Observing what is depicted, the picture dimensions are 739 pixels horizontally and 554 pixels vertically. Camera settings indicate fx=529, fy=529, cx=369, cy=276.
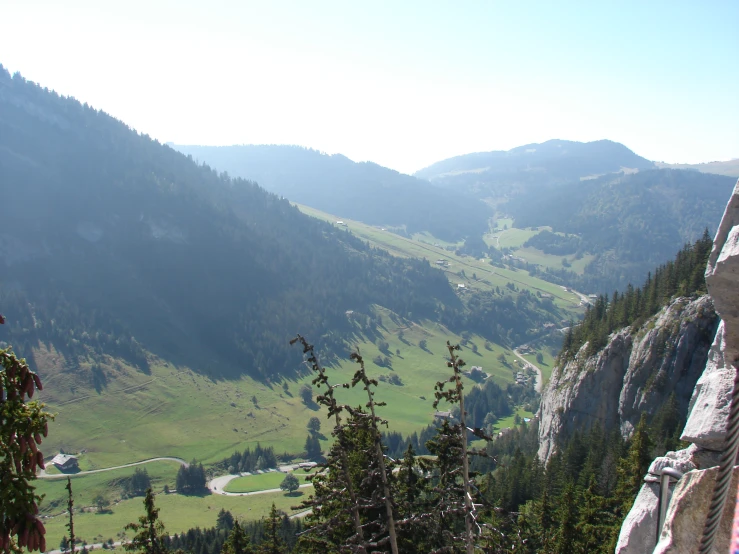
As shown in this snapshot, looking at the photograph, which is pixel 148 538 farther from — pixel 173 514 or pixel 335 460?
pixel 173 514

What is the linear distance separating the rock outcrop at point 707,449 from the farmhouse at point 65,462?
671 ft

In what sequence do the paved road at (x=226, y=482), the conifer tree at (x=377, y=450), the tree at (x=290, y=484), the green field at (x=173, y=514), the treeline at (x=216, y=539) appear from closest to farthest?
the conifer tree at (x=377, y=450)
the treeline at (x=216, y=539)
the green field at (x=173, y=514)
the paved road at (x=226, y=482)
the tree at (x=290, y=484)

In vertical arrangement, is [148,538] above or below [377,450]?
below

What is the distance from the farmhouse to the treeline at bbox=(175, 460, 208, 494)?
35086 mm

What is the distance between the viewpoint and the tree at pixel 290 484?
579ft

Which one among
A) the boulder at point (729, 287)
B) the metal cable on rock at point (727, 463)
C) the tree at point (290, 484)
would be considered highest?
the boulder at point (729, 287)

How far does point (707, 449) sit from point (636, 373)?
91.1 metres

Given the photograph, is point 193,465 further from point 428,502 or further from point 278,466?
point 428,502

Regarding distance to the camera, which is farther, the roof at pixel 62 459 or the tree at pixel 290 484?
the roof at pixel 62 459

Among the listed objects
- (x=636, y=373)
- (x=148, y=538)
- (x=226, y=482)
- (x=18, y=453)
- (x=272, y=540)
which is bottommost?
(x=226, y=482)

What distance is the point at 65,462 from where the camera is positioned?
178 metres

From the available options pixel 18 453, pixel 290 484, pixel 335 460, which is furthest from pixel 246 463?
pixel 18 453

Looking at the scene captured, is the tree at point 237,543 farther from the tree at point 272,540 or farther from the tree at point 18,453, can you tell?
the tree at point 18,453

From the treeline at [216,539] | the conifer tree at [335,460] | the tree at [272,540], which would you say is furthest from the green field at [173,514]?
the conifer tree at [335,460]
